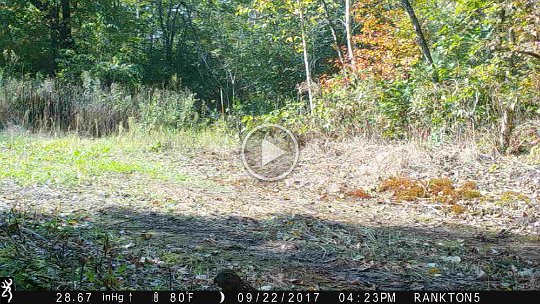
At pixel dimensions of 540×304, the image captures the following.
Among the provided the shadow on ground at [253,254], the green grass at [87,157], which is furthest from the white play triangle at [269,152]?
the shadow on ground at [253,254]

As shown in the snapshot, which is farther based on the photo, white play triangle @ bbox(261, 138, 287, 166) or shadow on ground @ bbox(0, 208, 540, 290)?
white play triangle @ bbox(261, 138, 287, 166)

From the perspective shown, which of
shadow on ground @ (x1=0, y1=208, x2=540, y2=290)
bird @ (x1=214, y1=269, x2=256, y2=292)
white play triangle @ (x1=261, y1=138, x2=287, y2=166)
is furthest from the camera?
white play triangle @ (x1=261, y1=138, x2=287, y2=166)

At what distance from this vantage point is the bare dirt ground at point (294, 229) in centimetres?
333

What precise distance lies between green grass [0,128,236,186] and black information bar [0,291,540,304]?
3612 mm

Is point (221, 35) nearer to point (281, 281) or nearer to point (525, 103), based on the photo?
point (525, 103)

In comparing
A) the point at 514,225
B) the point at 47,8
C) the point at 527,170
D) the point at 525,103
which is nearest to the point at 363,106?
the point at 525,103

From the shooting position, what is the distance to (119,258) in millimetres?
3475

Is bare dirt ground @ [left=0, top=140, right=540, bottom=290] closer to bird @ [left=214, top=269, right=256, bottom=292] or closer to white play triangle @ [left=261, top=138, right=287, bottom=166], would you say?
bird @ [left=214, top=269, right=256, bottom=292]

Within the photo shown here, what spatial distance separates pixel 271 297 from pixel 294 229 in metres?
1.81
